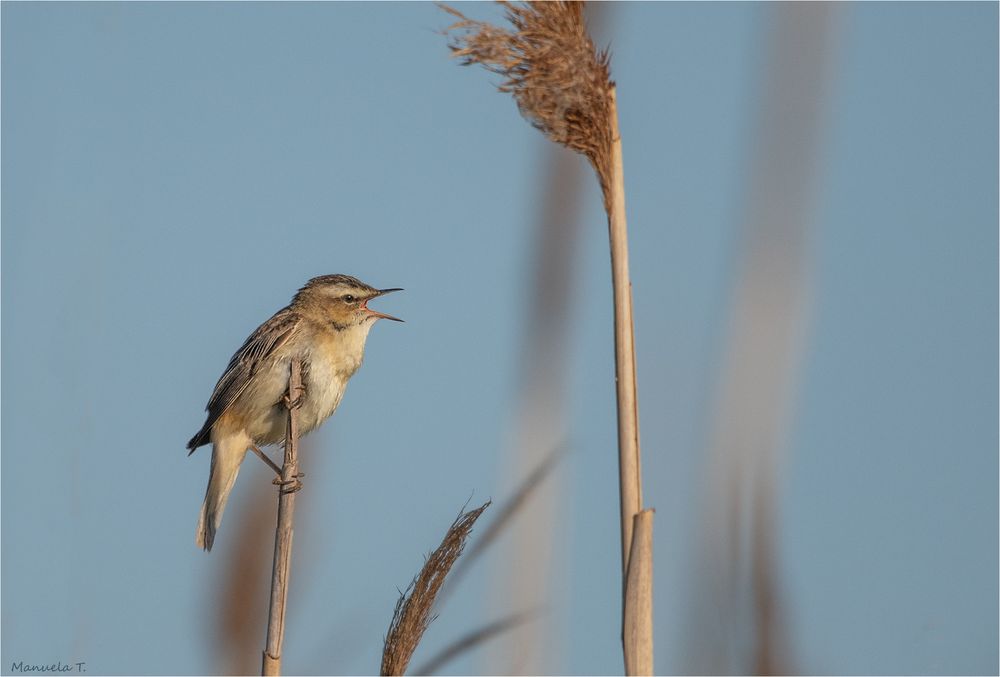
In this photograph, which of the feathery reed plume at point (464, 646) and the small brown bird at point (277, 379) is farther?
the small brown bird at point (277, 379)

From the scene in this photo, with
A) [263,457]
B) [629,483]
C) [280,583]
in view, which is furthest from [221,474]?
[629,483]

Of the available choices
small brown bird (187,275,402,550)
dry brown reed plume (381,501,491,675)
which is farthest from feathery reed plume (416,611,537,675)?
small brown bird (187,275,402,550)

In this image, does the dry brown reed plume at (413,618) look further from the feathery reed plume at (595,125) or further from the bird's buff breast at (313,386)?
the bird's buff breast at (313,386)

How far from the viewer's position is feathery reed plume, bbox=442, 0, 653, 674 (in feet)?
8.35

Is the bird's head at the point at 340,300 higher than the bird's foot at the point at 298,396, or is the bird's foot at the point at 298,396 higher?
the bird's head at the point at 340,300

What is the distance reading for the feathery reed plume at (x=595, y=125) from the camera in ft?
8.35

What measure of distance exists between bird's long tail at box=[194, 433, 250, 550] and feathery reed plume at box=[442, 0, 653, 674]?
9.96 feet

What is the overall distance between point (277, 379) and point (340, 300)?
0.58 metres

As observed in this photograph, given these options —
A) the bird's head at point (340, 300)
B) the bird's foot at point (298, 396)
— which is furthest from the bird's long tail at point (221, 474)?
the bird's head at point (340, 300)

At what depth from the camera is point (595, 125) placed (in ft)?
8.70

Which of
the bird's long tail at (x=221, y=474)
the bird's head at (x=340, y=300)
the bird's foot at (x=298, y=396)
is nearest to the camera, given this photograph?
the bird's foot at (x=298, y=396)

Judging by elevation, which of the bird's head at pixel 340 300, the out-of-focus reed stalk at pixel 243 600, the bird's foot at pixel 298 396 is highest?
the bird's head at pixel 340 300

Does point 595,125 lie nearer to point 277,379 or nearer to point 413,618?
point 413,618

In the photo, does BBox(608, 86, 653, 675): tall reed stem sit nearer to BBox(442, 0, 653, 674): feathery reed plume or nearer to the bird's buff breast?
BBox(442, 0, 653, 674): feathery reed plume
